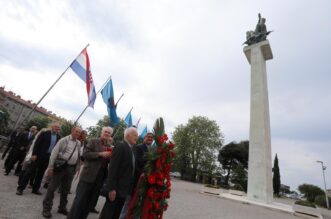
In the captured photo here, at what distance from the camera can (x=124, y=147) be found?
3.07 meters

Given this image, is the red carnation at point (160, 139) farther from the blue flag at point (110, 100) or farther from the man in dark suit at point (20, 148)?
the blue flag at point (110, 100)

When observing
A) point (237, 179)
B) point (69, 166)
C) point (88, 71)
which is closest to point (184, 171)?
point (237, 179)

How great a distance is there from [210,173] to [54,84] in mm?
39939

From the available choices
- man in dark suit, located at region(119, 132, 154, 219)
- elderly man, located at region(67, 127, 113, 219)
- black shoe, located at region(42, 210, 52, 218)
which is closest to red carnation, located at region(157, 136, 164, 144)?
man in dark suit, located at region(119, 132, 154, 219)

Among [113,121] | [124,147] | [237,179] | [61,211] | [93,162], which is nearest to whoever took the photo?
[124,147]

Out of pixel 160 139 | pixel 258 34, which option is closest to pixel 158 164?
pixel 160 139

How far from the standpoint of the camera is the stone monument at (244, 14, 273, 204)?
15.1 m

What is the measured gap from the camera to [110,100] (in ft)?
41.1

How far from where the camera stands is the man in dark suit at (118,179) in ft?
9.34

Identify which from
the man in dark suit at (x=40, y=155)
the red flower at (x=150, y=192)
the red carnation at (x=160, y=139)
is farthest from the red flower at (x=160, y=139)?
the man in dark suit at (x=40, y=155)

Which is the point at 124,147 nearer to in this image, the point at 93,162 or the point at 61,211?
the point at 93,162

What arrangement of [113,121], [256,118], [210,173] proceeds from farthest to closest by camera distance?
[210,173] → [256,118] → [113,121]

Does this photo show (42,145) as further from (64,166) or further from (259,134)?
(259,134)

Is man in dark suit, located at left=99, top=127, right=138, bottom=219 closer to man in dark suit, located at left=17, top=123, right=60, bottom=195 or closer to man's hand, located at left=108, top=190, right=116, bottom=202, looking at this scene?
man's hand, located at left=108, top=190, right=116, bottom=202
